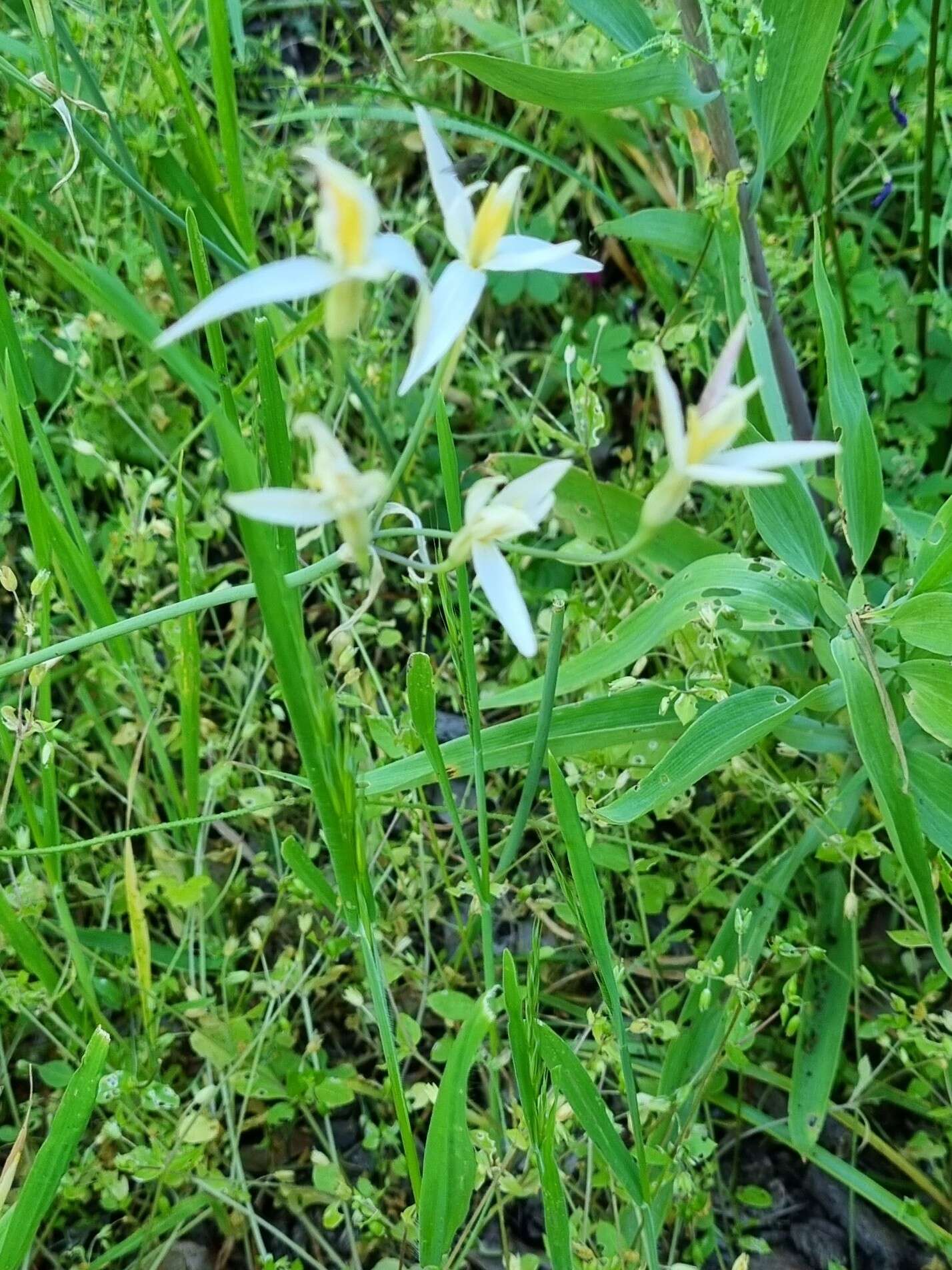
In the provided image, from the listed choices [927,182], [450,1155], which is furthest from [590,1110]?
[927,182]

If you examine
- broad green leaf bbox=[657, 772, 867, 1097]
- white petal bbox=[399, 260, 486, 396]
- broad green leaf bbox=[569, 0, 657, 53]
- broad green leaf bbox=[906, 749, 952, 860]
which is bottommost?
broad green leaf bbox=[657, 772, 867, 1097]

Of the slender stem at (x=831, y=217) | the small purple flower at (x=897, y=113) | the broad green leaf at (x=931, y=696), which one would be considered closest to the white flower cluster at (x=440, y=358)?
the broad green leaf at (x=931, y=696)

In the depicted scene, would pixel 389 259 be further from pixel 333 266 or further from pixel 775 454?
pixel 775 454

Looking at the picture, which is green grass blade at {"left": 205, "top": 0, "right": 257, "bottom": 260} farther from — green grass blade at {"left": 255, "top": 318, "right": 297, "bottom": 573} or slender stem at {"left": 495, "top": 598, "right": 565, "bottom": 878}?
slender stem at {"left": 495, "top": 598, "right": 565, "bottom": 878}

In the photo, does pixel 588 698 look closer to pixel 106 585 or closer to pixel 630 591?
pixel 630 591

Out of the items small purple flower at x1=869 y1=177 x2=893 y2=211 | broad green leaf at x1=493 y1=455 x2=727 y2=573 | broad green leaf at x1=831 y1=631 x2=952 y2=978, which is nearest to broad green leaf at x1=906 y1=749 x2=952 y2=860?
broad green leaf at x1=831 y1=631 x2=952 y2=978

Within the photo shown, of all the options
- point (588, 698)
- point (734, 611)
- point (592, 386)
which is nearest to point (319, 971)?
point (588, 698)
